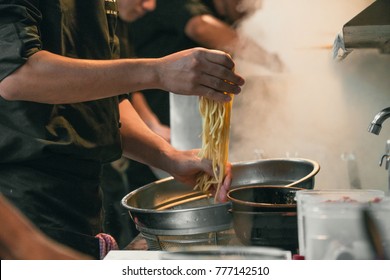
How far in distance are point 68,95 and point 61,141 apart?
17 cm

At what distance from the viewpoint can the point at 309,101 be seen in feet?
8.28

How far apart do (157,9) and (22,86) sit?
889 mm

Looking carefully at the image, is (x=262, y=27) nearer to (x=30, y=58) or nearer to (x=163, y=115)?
(x=163, y=115)

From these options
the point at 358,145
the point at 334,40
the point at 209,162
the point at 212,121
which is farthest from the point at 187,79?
the point at 358,145

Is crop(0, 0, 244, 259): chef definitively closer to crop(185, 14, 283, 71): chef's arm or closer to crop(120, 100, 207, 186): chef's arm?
crop(120, 100, 207, 186): chef's arm

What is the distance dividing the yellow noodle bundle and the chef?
0.14 feet

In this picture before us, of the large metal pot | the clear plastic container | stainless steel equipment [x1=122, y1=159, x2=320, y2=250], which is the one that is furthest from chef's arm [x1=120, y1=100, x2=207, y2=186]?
the clear plastic container

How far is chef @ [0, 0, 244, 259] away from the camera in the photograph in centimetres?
177

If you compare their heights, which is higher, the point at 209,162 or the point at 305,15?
the point at 305,15

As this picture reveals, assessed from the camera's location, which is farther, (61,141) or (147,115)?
(147,115)

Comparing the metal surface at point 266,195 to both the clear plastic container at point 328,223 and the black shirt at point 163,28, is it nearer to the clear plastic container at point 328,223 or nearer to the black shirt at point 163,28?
the clear plastic container at point 328,223

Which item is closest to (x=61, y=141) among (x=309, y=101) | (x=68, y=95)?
(x=68, y=95)

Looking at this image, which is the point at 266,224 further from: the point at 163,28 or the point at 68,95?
the point at 163,28

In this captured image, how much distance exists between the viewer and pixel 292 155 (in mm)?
2537
